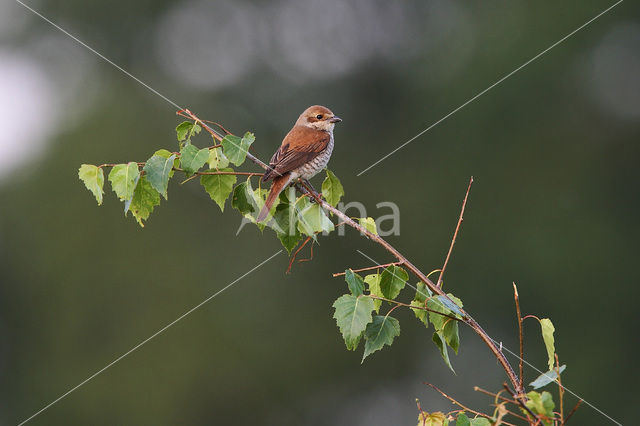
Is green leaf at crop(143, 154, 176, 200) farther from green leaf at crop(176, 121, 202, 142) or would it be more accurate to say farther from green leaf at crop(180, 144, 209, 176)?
green leaf at crop(176, 121, 202, 142)

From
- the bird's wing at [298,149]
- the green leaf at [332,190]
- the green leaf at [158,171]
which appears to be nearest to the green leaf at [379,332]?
the green leaf at [158,171]

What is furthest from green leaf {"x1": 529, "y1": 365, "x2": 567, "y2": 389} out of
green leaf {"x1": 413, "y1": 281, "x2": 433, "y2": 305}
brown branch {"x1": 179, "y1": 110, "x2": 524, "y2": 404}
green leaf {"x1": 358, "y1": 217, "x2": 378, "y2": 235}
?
green leaf {"x1": 358, "y1": 217, "x2": 378, "y2": 235}

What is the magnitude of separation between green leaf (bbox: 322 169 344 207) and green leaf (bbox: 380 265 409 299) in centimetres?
102

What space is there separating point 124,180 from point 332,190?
4.19ft

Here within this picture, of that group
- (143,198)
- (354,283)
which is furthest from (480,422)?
(143,198)

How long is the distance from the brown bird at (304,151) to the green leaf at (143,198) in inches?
41.7

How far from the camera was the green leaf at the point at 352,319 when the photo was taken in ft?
9.51

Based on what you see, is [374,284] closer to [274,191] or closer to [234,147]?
[234,147]

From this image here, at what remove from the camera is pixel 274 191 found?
4285 millimetres

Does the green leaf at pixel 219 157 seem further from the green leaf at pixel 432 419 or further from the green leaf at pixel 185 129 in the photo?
the green leaf at pixel 432 419

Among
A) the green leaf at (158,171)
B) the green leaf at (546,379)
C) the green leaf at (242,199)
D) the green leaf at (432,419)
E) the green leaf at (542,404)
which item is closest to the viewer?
the green leaf at (542,404)

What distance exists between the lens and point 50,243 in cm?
2059

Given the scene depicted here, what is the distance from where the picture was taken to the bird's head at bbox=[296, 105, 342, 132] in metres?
6.32

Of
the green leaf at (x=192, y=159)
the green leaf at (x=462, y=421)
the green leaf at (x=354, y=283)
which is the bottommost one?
the green leaf at (x=462, y=421)
